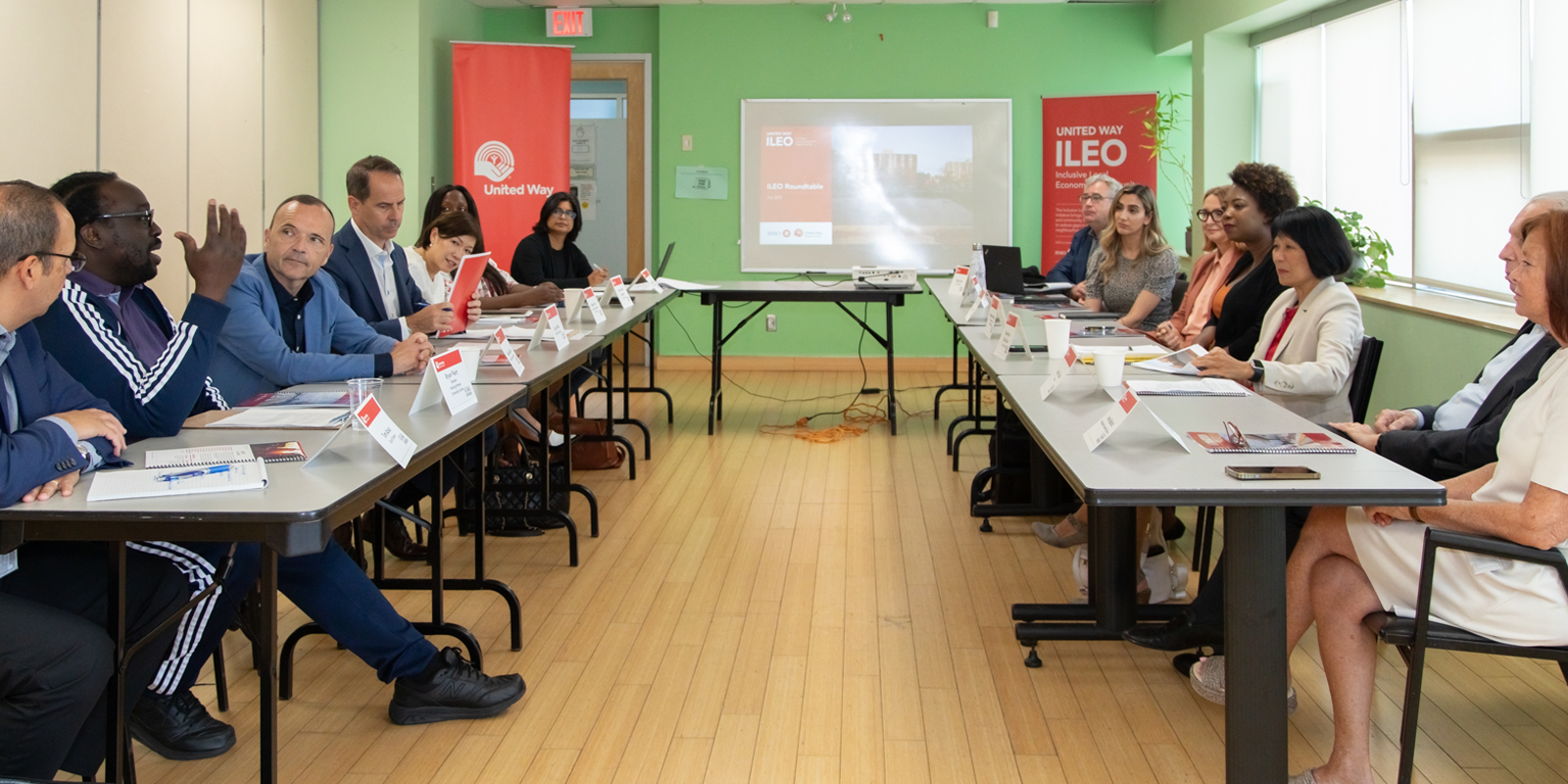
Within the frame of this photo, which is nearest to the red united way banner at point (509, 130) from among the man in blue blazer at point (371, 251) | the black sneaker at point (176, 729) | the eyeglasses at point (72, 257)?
the man in blue blazer at point (371, 251)

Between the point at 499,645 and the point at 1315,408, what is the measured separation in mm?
2254

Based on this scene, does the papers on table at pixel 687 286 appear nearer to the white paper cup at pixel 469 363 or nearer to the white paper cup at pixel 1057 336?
the white paper cup at pixel 1057 336

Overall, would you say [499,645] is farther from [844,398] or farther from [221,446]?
[844,398]

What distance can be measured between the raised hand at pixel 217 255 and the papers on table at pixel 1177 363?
2.32m

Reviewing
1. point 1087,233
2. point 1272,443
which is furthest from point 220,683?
point 1087,233

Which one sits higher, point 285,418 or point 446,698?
point 285,418

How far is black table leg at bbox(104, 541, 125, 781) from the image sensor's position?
2021 millimetres

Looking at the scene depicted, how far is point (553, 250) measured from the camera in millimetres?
6453

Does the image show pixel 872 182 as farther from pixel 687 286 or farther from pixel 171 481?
pixel 171 481

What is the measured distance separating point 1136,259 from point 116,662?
4205 mm

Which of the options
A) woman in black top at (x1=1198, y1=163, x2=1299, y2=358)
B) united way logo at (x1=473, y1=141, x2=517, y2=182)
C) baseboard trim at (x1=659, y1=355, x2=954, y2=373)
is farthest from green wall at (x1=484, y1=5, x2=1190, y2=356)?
woman in black top at (x1=1198, y1=163, x2=1299, y2=358)

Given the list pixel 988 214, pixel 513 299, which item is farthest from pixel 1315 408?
pixel 988 214

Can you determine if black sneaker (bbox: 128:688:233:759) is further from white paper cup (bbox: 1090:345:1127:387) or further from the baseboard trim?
the baseboard trim

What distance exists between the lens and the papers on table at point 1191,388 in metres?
3.01
